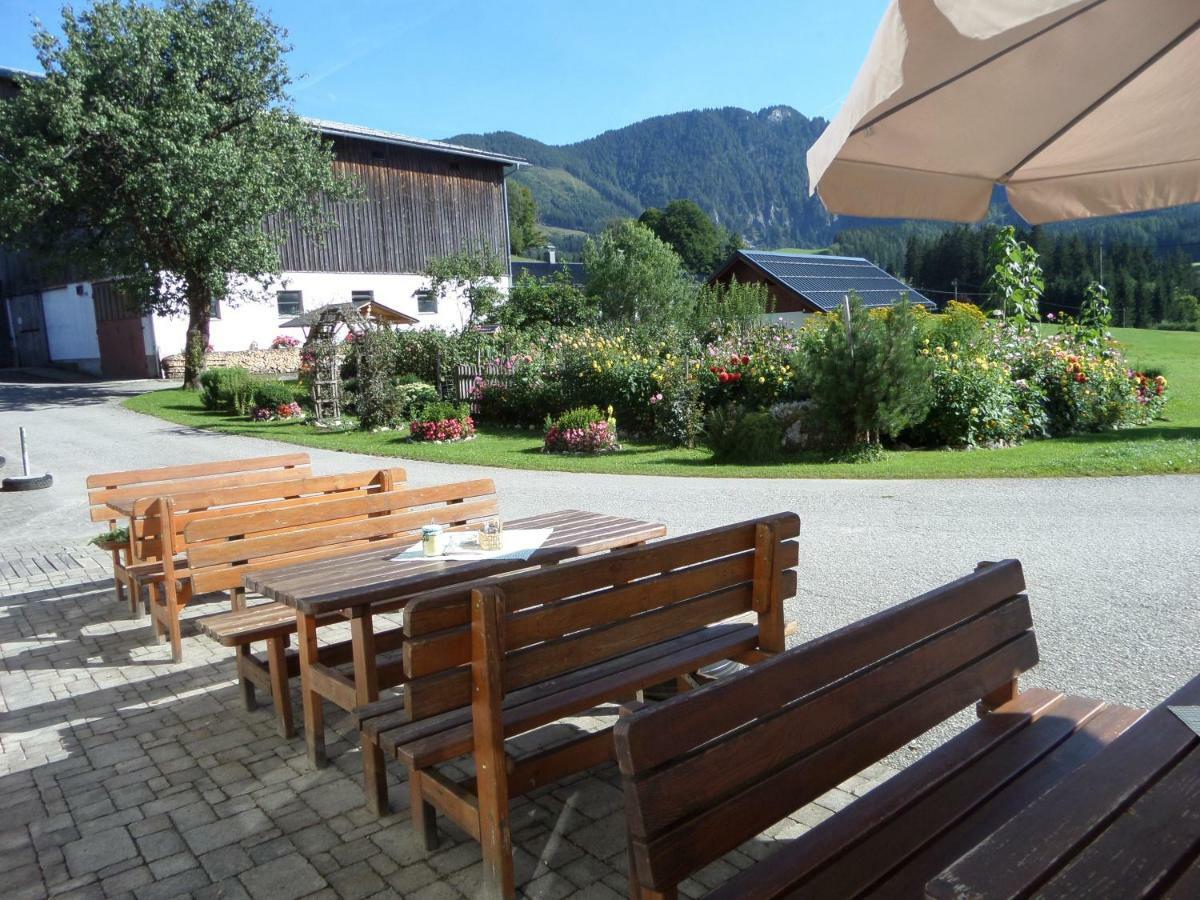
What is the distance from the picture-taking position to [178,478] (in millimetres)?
6949

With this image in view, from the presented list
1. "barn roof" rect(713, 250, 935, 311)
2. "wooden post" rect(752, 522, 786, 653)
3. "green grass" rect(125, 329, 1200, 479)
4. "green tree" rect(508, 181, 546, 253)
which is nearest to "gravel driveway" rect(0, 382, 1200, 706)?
"green grass" rect(125, 329, 1200, 479)

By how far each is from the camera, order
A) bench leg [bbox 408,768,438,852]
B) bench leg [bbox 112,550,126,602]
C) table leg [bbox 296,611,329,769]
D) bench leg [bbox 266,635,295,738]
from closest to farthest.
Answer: bench leg [bbox 408,768,438,852] → table leg [bbox 296,611,329,769] → bench leg [bbox 266,635,295,738] → bench leg [bbox 112,550,126,602]

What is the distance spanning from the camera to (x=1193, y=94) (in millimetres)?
3596

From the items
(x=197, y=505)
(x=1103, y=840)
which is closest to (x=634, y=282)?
(x=197, y=505)

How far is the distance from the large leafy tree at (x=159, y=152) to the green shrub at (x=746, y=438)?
695 inches

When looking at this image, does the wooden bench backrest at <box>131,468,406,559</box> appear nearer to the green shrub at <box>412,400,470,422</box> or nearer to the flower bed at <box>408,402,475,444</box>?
the flower bed at <box>408,402,475,444</box>

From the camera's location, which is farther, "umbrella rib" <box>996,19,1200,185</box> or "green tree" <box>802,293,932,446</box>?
"green tree" <box>802,293,932,446</box>

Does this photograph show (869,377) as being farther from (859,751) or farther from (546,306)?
(546,306)

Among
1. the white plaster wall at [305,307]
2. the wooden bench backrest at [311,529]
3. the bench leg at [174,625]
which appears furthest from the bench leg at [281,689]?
the white plaster wall at [305,307]

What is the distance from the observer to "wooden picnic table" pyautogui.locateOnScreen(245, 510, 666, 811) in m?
3.55

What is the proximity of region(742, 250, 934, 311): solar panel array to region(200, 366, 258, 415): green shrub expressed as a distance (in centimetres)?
1801

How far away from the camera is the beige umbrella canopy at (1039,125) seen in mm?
3164

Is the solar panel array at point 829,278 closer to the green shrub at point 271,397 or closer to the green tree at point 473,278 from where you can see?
the green tree at point 473,278

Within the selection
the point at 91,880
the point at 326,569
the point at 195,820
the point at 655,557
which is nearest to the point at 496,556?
the point at 326,569
